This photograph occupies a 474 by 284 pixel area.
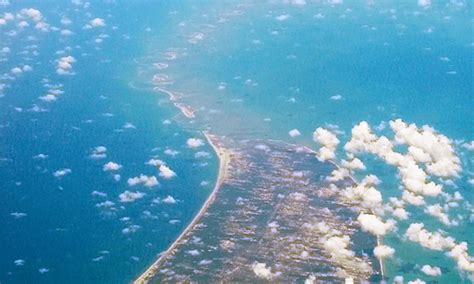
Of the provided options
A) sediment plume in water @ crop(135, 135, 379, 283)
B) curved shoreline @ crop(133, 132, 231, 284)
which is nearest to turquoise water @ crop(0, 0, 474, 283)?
curved shoreline @ crop(133, 132, 231, 284)

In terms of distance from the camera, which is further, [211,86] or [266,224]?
[211,86]

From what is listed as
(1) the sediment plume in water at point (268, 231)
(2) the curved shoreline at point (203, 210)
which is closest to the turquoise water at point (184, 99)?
(2) the curved shoreline at point (203, 210)

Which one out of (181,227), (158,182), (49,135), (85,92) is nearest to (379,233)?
(181,227)

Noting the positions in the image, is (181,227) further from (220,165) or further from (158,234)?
(220,165)

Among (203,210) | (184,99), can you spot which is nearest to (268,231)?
(203,210)

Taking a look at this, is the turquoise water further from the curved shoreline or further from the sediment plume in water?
the sediment plume in water
